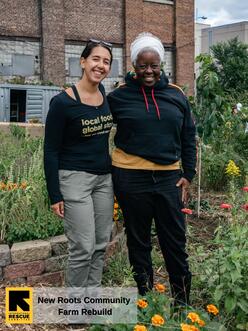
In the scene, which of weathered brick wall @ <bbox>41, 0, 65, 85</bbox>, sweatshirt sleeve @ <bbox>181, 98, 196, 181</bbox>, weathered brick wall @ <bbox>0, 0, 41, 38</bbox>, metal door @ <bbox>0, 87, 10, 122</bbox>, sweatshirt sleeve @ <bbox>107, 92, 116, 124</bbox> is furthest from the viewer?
weathered brick wall @ <bbox>41, 0, 65, 85</bbox>

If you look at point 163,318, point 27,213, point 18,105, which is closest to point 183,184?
point 163,318

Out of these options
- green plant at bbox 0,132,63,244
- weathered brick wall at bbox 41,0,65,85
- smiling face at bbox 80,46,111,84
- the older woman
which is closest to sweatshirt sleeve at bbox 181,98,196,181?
the older woman

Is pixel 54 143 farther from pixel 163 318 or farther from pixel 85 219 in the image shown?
pixel 163 318

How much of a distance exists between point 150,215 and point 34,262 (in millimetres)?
1167

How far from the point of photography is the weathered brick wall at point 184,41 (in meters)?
24.9

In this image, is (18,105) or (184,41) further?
(184,41)

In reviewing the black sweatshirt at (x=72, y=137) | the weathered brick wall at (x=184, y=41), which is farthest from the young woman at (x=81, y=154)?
the weathered brick wall at (x=184, y=41)

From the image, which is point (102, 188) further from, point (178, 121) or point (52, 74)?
point (52, 74)

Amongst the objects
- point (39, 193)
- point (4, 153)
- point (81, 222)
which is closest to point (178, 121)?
point (81, 222)

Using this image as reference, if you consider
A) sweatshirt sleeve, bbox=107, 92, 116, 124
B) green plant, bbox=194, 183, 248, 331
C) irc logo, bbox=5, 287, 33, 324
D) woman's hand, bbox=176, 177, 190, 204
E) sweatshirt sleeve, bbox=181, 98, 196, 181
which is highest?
sweatshirt sleeve, bbox=107, 92, 116, 124

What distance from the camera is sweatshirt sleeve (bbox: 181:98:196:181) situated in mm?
3184

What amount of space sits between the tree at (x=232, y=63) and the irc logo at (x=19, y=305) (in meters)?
23.6

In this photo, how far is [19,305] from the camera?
3283 mm

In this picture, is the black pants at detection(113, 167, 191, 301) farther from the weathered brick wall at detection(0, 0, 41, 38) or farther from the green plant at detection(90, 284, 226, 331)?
the weathered brick wall at detection(0, 0, 41, 38)
